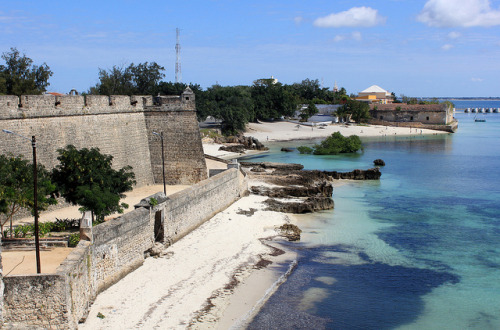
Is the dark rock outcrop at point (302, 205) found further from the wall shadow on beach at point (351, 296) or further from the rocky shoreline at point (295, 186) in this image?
the wall shadow on beach at point (351, 296)

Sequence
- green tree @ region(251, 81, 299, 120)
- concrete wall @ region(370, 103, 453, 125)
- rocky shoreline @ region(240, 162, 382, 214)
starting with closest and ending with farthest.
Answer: rocky shoreline @ region(240, 162, 382, 214)
green tree @ region(251, 81, 299, 120)
concrete wall @ region(370, 103, 453, 125)

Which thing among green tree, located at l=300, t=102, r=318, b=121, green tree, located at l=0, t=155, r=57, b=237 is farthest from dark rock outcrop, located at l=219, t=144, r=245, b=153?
green tree, located at l=0, t=155, r=57, b=237

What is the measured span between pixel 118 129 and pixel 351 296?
1346cm

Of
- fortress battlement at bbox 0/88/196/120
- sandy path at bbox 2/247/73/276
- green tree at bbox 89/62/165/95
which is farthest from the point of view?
green tree at bbox 89/62/165/95

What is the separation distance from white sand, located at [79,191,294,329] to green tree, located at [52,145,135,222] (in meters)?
2.20

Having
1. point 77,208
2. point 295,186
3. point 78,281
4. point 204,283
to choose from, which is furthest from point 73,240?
point 295,186

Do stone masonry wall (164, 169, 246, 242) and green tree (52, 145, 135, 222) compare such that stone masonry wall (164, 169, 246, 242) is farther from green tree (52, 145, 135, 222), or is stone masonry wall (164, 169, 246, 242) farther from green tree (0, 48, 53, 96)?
green tree (0, 48, 53, 96)

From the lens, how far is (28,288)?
384 inches

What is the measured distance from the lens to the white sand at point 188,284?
1182cm

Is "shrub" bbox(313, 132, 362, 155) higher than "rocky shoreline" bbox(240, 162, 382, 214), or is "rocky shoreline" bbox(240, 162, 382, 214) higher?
"shrub" bbox(313, 132, 362, 155)

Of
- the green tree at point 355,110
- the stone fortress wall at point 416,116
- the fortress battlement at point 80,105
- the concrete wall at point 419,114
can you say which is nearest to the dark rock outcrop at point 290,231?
the fortress battlement at point 80,105

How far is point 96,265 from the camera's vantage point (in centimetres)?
1224

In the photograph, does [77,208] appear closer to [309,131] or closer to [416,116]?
[309,131]

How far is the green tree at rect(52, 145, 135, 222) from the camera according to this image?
15.6 metres
